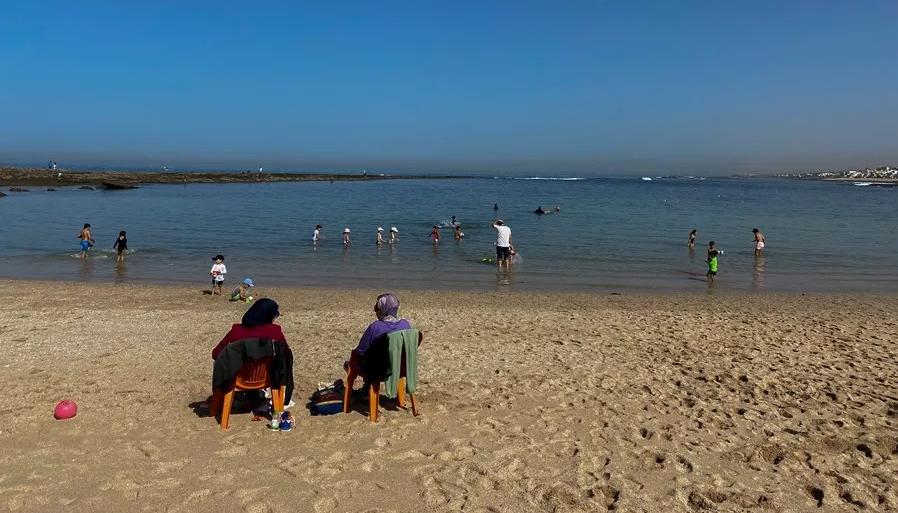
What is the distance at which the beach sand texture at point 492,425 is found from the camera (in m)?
4.85

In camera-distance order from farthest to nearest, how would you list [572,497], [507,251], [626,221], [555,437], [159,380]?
[626,221] < [507,251] < [159,380] < [555,437] < [572,497]

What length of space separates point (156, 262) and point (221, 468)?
55.2 ft

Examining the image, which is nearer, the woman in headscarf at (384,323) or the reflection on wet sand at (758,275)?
the woman in headscarf at (384,323)

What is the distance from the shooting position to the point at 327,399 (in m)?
6.86

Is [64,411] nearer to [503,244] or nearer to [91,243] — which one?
[503,244]

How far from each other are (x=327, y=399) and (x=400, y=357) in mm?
1192

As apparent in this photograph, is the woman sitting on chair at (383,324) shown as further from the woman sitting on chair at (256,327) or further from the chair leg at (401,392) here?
the woman sitting on chair at (256,327)

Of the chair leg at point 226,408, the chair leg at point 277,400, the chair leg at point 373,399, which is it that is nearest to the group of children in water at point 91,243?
the chair leg at point 226,408

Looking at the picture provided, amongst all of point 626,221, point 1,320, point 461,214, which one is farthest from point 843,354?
point 461,214

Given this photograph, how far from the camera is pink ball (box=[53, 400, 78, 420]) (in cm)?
616

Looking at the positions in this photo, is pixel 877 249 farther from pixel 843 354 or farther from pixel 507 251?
pixel 843 354

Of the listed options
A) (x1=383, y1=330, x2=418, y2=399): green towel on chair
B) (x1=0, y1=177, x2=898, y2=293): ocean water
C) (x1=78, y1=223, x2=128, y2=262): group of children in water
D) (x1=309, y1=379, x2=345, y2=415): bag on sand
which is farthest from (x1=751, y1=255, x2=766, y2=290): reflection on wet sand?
(x1=78, y1=223, x2=128, y2=262): group of children in water

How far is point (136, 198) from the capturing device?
50.4 m

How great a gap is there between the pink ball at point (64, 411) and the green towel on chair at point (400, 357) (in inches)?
127
